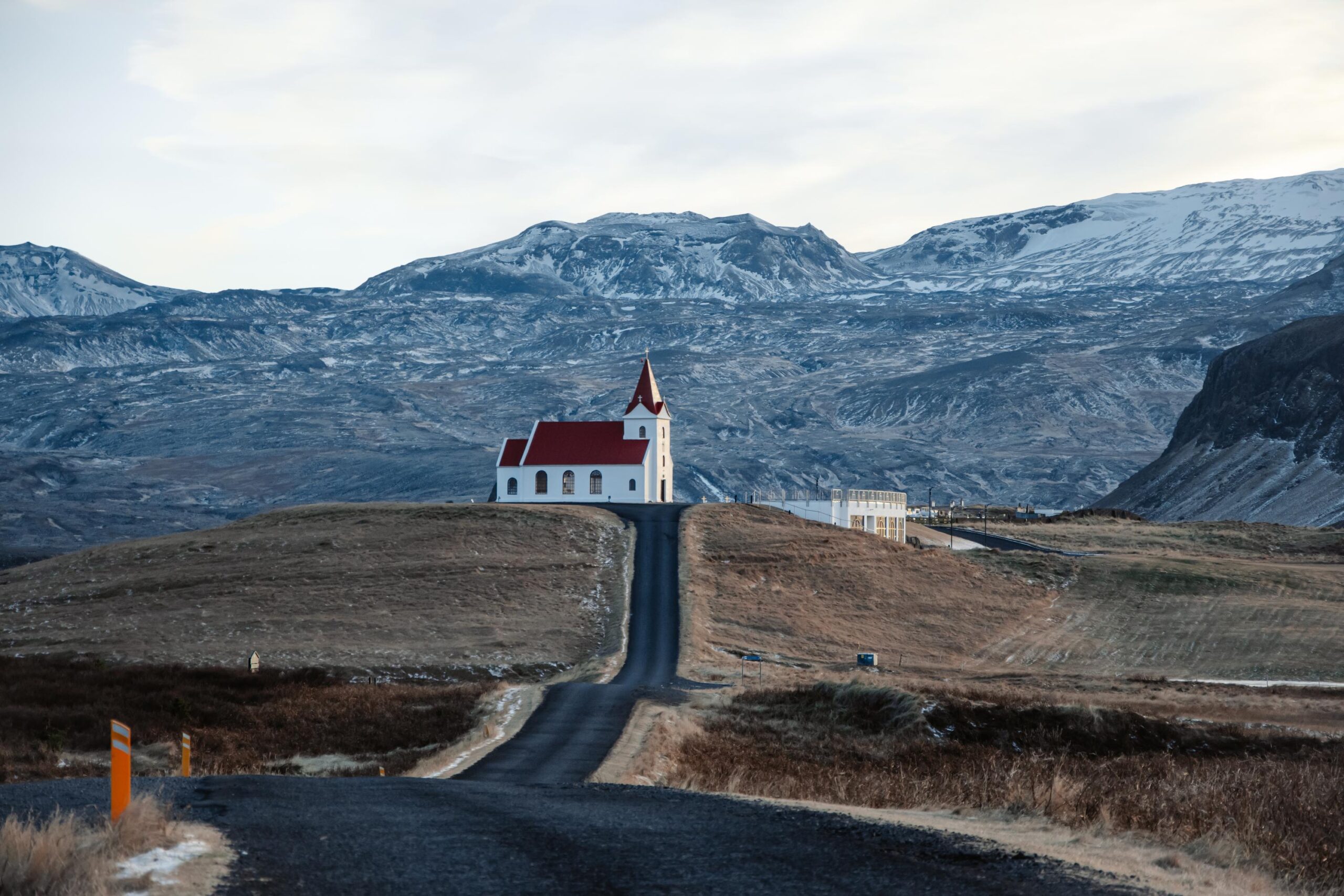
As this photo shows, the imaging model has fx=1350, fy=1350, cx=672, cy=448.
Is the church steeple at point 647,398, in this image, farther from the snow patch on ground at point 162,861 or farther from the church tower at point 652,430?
the snow patch on ground at point 162,861

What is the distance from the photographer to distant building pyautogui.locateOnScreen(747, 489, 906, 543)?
112438 mm

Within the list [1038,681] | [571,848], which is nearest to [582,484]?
[1038,681]

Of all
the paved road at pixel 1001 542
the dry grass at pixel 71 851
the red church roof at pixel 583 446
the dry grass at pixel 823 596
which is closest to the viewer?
the dry grass at pixel 71 851

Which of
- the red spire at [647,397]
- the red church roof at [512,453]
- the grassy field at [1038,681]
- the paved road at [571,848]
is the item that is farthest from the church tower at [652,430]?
the paved road at [571,848]

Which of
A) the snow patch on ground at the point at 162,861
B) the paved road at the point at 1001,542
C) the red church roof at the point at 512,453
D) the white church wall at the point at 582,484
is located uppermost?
the red church roof at the point at 512,453

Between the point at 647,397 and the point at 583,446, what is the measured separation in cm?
721

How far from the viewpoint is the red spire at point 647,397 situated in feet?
371

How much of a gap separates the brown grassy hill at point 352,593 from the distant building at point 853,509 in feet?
75.7

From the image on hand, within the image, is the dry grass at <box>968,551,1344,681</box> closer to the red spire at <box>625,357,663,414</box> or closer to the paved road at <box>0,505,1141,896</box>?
the red spire at <box>625,357,663,414</box>

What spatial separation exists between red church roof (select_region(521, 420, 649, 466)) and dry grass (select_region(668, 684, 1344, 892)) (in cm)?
6590

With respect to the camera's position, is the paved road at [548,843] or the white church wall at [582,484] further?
the white church wall at [582,484]

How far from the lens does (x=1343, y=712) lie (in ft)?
160

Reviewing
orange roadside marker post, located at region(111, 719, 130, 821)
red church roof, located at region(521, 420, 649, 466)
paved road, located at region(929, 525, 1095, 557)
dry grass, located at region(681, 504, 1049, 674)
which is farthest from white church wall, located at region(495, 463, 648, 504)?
orange roadside marker post, located at region(111, 719, 130, 821)

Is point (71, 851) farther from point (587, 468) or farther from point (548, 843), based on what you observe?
point (587, 468)
